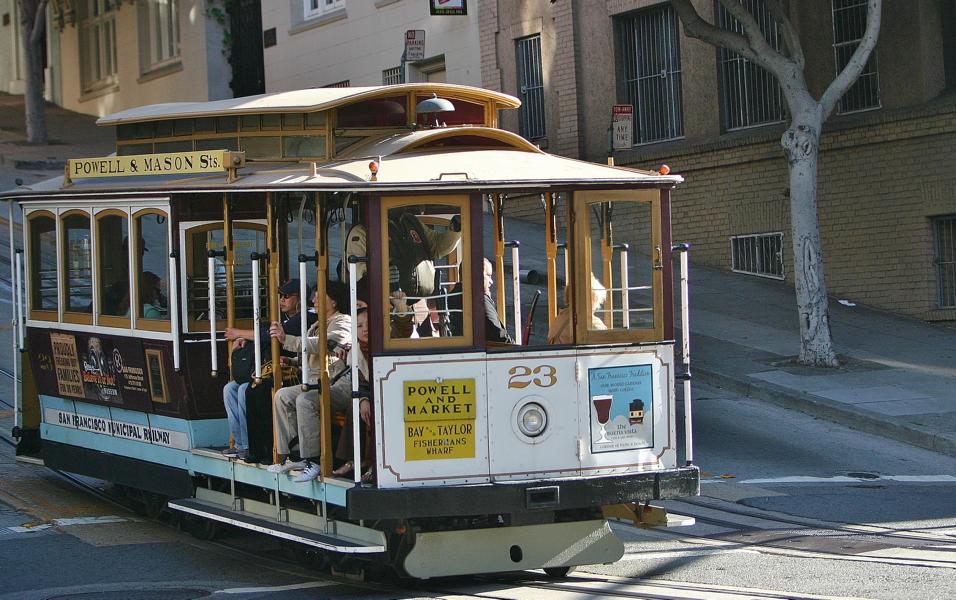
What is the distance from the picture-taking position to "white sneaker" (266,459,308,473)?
8.00 m

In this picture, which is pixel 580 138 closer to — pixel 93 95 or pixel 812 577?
pixel 812 577

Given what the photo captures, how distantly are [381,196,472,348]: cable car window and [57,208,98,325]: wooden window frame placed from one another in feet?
9.90

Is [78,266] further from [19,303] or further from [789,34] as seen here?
[789,34]

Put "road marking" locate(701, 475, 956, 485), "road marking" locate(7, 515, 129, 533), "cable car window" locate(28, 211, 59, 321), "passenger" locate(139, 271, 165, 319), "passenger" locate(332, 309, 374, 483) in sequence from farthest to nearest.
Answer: "road marking" locate(701, 475, 956, 485), "cable car window" locate(28, 211, 59, 321), "passenger" locate(139, 271, 165, 319), "road marking" locate(7, 515, 129, 533), "passenger" locate(332, 309, 374, 483)

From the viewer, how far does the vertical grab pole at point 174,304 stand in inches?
355

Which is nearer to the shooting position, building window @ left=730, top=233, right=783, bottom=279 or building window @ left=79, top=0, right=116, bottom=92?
building window @ left=730, top=233, right=783, bottom=279

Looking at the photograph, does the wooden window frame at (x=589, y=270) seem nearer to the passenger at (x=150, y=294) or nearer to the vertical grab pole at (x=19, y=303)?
the passenger at (x=150, y=294)

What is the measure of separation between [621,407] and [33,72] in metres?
24.8

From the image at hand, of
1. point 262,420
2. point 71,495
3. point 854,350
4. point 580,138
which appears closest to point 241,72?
point 580,138

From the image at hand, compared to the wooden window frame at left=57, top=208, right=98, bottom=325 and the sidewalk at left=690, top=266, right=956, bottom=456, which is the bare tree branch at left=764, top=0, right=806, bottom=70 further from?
the wooden window frame at left=57, top=208, right=98, bottom=325

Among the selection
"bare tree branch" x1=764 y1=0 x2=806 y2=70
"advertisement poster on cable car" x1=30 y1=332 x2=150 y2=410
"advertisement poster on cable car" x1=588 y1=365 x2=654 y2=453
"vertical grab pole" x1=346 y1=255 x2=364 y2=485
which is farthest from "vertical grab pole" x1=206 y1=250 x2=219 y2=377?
"bare tree branch" x1=764 y1=0 x2=806 y2=70

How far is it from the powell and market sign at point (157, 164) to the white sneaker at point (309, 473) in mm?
1891

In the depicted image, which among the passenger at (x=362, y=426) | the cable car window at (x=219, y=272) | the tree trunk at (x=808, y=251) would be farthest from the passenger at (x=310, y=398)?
the tree trunk at (x=808, y=251)

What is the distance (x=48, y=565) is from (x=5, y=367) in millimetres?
6998
